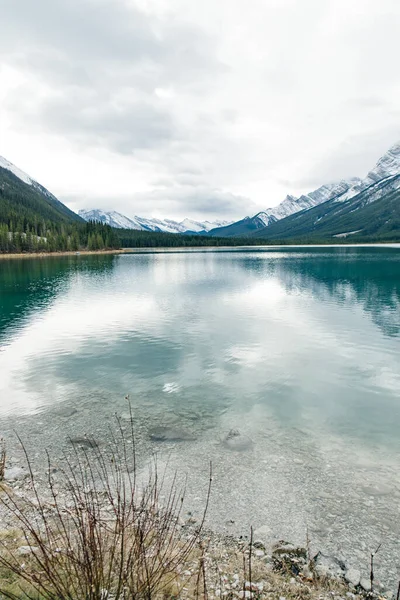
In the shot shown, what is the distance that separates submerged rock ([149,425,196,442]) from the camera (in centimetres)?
1664

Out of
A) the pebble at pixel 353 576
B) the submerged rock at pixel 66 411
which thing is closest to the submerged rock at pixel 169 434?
the submerged rock at pixel 66 411

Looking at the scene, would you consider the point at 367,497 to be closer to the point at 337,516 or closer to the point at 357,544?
the point at 337,516

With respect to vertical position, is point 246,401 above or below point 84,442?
below

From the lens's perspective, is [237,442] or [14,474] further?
[237,442]

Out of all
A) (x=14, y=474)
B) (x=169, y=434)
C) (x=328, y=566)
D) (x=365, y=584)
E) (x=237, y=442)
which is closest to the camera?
(x=365, y=584)

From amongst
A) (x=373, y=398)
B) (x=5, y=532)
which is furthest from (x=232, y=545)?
(x=373, y=398)

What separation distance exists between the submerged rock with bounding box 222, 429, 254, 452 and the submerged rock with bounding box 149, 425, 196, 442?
1624 mm

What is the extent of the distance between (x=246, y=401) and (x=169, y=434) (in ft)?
20.9

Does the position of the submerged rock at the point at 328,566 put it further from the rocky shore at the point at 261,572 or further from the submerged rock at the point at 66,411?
the submerged rock at the point at 66,411

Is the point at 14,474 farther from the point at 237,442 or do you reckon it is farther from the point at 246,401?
the point at 246,401

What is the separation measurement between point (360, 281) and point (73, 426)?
74745 mm

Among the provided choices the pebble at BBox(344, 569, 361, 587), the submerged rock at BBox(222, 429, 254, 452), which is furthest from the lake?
the pebble at BBox(344, 569, 361, 587)

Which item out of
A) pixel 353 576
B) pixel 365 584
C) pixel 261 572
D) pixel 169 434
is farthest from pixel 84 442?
→ pixel 365 584

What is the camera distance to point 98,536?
645cm
